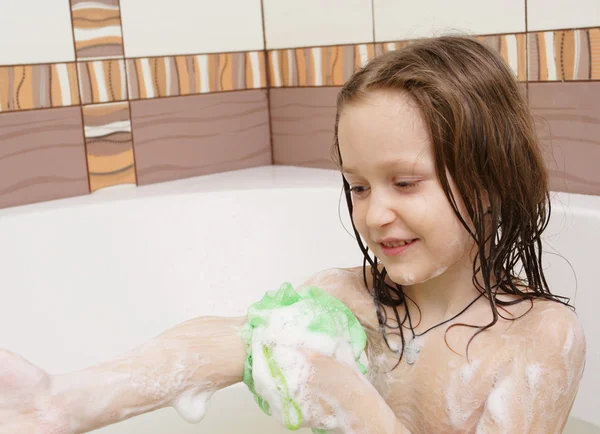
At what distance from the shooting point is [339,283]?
1.04m

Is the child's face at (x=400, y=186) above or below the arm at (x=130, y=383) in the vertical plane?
above

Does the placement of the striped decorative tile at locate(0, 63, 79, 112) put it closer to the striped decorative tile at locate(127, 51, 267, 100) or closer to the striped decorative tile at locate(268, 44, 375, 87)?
the striped decorative tile at locate(127, 51, 267, 100)

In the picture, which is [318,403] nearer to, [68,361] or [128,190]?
[68,361]

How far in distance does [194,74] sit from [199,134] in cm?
14

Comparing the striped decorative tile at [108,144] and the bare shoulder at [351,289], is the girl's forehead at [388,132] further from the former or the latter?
the striped decorative tile at [108,144]

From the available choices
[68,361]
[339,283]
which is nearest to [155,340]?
[339,283]

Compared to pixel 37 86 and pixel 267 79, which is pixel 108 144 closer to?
pixel 37 86

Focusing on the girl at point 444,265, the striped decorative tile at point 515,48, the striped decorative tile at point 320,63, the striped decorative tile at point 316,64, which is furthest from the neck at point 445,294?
the striped decorative tile at point 316,64

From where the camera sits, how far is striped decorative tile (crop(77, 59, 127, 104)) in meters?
→ 1.75

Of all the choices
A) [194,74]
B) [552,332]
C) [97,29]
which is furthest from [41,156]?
[552,332]

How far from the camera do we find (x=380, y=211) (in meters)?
0.85

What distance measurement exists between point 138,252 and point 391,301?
0.75 meters

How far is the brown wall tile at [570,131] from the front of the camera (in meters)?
→ 1.42

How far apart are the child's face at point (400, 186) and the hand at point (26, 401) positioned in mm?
366
